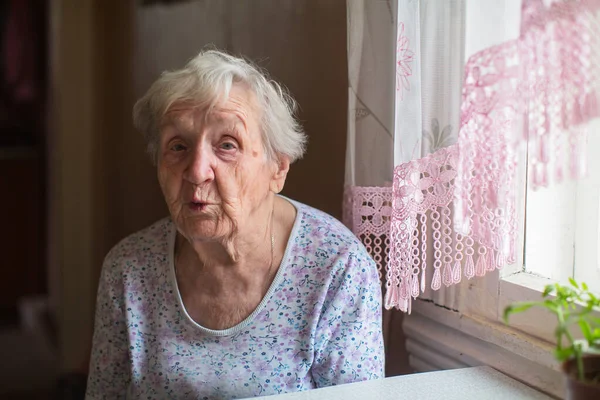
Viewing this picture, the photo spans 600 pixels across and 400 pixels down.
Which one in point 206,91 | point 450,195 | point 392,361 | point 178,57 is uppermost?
point 178,57

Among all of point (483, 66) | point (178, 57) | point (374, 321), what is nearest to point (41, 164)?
point (178, 57)

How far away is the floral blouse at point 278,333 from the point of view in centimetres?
141

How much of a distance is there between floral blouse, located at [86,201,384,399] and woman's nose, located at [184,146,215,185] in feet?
0.83

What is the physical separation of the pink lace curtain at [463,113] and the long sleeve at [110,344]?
58 centimetres

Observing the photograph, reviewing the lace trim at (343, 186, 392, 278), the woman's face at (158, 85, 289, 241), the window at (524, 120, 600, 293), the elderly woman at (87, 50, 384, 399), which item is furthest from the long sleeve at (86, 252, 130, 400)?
the window at (524, 120, 600, 293)

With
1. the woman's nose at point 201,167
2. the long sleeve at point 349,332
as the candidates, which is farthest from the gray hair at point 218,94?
the long sleeve at point 349,332

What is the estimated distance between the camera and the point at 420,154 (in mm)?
1301

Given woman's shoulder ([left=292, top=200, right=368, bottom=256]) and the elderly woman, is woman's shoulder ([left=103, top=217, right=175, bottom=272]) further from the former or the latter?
woman's shoulder ([left=292, top=200, right=368, bottom=256])

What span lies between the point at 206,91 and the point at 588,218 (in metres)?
0.81

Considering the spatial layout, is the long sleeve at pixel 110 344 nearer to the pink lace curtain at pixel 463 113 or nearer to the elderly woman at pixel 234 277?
the elderly woman at pixel 234 277

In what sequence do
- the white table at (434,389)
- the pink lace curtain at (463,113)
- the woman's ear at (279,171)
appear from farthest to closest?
1. the woman's ear at (279,171)
2. the white table at (434,389)
3. the pink lace curtain at (463,113)

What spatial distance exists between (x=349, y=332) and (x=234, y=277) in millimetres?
285

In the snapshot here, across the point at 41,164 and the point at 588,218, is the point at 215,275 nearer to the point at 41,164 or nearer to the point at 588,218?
the point at 588,218

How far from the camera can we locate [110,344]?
155 centimetres
